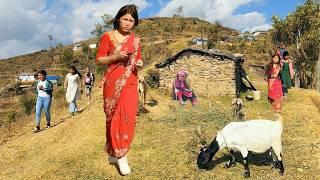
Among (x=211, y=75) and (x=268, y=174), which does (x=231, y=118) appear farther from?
(x=211, y=75)

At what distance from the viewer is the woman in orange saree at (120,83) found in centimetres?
400

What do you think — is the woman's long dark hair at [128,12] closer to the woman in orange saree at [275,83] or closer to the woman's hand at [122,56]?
the woman's hand at [122,56]

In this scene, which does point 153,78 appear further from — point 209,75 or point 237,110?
point 237,110

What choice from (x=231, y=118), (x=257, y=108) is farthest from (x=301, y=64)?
(x=231, y=118)

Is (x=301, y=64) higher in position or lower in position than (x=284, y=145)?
higher

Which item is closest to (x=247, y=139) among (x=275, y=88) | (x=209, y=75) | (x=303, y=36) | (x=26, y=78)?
(x=275, y=88)

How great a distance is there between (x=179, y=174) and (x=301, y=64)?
2650cm

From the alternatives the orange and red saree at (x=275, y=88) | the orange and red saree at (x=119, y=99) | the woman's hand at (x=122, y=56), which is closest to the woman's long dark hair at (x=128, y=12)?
the orange and red saree at (x=119, y=99)

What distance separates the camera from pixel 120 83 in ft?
13.2

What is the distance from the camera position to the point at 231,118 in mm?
17750

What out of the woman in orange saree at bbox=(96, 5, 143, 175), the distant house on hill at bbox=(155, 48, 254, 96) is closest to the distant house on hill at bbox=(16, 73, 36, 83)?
the distant house on hill at bbox=(155, 48, 254, 96)

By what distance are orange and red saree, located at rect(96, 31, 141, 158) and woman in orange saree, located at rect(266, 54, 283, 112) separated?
777 cm

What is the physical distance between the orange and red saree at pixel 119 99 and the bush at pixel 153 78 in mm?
22434

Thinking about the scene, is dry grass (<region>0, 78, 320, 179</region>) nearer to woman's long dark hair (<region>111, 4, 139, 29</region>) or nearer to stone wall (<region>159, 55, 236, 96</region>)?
stone wall (<region>159, 55, 236, 96</region>)
